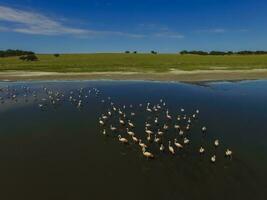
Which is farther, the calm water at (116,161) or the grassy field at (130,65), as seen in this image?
the grassy field at (130,65)

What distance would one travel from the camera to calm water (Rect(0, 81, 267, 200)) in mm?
19203

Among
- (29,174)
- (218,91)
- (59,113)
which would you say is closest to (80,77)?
(218,91)

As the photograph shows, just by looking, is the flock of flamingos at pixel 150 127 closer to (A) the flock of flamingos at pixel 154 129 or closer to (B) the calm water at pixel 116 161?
(A) the flock of flamingos at pixel 154 129

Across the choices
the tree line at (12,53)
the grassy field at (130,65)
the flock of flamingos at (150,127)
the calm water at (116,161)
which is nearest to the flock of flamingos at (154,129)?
the flock of flamingos at (150,127)

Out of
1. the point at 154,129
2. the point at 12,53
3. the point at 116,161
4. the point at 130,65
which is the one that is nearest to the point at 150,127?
the point at 154,129

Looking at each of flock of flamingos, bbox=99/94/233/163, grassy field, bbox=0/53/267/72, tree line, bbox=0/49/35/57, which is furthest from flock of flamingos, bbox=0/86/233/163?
tree line, bbox=0/49/35/57

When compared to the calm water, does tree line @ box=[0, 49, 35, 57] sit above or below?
below

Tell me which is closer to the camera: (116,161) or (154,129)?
(116,161)

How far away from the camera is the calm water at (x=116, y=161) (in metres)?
19.2

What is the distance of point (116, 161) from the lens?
23.3m

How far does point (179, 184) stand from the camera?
64.8 ft

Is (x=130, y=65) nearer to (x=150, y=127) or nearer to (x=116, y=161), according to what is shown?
(x=150, y=127)

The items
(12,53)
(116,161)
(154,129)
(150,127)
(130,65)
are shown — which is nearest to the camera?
(116,161)

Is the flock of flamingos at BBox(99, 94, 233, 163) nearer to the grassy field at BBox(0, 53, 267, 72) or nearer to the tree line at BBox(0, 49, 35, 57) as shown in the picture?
the grassy field at BBox(0, 53, 267, 72)
